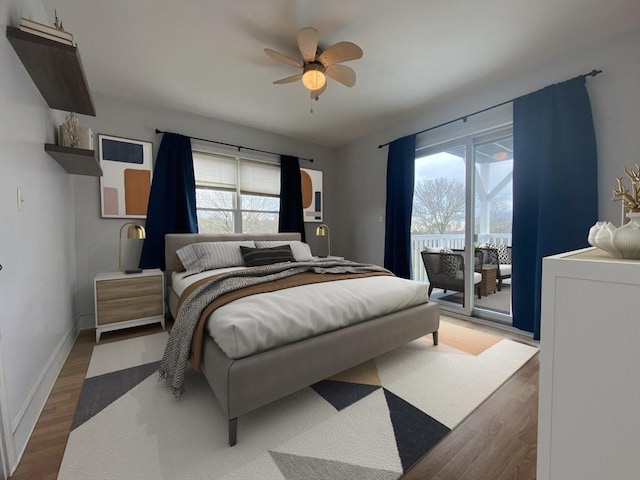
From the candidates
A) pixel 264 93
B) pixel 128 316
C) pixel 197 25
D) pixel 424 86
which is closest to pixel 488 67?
pixel 424 86

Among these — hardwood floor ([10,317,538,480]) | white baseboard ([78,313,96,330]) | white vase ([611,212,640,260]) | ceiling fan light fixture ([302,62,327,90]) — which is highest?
ceiling fan light fixture ([302,62,327,90])

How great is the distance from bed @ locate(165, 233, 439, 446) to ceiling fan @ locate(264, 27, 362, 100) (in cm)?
204

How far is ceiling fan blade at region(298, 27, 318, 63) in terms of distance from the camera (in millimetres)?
1917

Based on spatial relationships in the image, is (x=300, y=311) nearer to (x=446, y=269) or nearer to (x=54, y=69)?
(x=54, y=69)

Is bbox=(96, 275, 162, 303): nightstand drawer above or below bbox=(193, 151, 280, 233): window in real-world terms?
below

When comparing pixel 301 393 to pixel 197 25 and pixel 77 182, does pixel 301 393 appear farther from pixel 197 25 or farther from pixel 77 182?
pixel 77 182

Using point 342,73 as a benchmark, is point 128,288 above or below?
below

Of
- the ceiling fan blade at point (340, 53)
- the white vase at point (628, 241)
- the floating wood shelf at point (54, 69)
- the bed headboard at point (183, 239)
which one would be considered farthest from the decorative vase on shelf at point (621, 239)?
the bed headboard at point (183, 239)

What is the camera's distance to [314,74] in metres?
2.25

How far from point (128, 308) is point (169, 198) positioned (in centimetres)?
A: 140

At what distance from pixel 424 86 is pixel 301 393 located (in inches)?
127

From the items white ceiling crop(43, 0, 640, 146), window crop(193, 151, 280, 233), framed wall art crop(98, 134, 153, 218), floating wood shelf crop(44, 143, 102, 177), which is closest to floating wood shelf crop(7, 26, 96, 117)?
floating wood shelf crop(44, 143, 102, 177)

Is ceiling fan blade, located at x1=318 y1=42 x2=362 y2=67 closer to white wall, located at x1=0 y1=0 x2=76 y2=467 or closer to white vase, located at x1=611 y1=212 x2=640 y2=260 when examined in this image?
white wall, located at x1=0 y1=0 x2=76 y2=467

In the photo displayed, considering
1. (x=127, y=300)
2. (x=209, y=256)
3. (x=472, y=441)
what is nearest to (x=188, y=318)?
(x=209, y=256)
